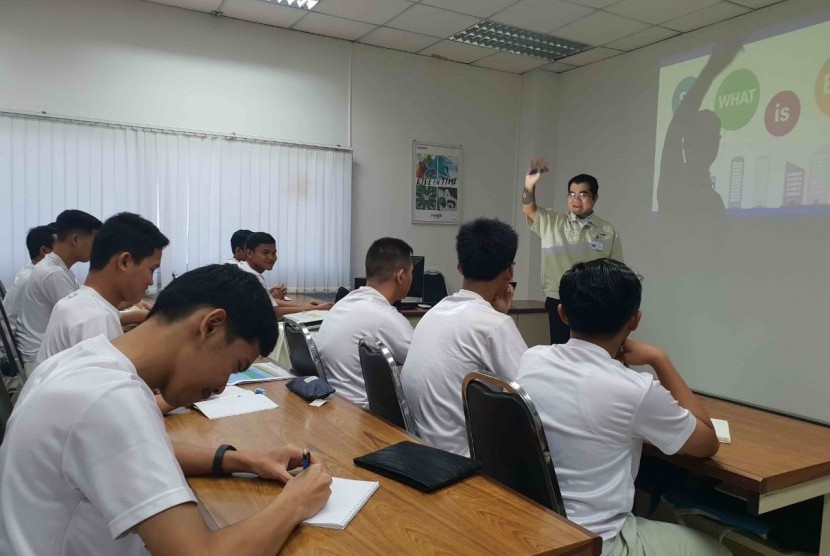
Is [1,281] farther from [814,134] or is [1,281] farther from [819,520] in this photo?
[814,134]

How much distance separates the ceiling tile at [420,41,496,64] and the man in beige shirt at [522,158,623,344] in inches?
74.3

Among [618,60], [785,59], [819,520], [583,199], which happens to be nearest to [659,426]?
[819,520]

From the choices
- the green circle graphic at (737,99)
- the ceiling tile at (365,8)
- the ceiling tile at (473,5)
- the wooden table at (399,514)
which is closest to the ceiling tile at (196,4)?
the ceiling tile at (365,8)

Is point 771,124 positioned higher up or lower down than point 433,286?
higher up

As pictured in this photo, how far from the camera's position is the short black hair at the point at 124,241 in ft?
6.60

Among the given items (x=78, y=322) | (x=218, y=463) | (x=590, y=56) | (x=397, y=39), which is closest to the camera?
(x=218, y=463)

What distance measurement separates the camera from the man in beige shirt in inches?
164

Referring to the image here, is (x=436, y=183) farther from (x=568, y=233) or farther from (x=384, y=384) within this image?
(x=384, y=384)

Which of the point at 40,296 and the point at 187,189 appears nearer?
the point at 40,296

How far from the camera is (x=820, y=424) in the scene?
6.19 feet

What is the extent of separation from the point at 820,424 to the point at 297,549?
1.75 m

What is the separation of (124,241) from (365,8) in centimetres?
340

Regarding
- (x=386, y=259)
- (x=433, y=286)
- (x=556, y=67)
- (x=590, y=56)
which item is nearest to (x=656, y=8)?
(x=590, y=56)

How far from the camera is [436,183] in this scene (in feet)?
19.8
